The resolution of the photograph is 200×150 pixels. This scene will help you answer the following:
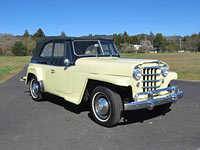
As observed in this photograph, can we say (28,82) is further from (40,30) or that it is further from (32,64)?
(40,30)

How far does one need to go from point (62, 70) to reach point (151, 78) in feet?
7.39

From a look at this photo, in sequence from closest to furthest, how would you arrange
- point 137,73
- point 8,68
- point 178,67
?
point 137,73, point 178,67, point 8,68

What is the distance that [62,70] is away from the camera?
5.42 metres

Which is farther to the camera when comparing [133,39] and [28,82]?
[133,39]

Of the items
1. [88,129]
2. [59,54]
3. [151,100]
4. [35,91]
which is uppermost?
[59,54]

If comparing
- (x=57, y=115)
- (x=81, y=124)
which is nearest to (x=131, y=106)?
(x=81, y=124)

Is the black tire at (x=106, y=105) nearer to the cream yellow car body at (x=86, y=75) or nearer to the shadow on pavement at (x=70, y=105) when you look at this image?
the cream yellow car body at (x=86, y=75)

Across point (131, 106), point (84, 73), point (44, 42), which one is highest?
point (44, 42)

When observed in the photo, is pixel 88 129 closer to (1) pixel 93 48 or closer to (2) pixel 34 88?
(1) pixel 93 48

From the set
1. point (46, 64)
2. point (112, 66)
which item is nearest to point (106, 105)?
point (112, 66)

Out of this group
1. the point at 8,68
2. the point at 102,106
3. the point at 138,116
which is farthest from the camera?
the point at 8,68

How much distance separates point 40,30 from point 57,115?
386ft

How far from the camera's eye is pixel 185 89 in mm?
8453

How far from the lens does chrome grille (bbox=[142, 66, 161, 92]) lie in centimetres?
435
